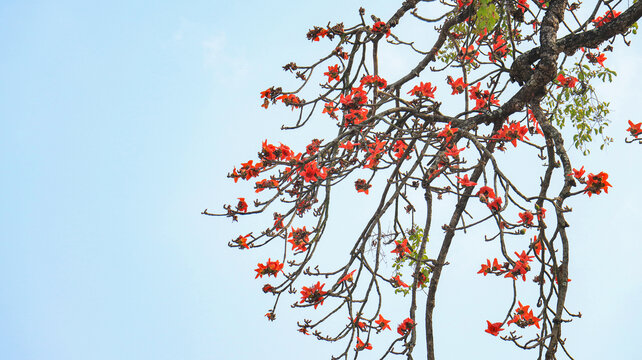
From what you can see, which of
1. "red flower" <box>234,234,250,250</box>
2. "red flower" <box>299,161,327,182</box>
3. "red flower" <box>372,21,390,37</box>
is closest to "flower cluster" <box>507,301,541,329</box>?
"red flower" <box>299,161,327,182</box>

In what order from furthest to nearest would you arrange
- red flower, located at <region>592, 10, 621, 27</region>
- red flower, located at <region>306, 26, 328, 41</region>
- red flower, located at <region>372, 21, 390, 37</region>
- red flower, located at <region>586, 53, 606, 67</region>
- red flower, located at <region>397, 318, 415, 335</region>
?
red flower, located at <region>586, 53, 606, 67</region>, red flower, located at <region>592, 10, 621, 27</region>, red flower, located at <region>372, 21, 390, 37</region>, red flower, located at <region>306, 26, 328, 41</region>, red flower, located at <region>397, 318, 415, 335</region>

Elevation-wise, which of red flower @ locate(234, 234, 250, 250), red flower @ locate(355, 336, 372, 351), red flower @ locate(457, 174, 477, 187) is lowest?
red flower @ locate(355, 336, 372, 351)

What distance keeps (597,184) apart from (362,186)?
1122 millimetres

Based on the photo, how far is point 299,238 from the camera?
2854mm

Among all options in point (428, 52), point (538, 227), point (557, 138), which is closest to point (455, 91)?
point (428, 52)

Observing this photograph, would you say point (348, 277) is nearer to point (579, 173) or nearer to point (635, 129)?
point (579, 173)

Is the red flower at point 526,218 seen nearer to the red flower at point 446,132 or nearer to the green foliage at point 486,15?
the red flower at point 446,132

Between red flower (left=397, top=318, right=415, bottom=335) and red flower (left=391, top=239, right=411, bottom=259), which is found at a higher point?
red flower (left=391, top=239, right=411, bottom=259)

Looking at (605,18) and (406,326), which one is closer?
(406,326)

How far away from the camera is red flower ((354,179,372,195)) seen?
3.05m

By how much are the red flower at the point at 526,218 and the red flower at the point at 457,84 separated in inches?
49.2

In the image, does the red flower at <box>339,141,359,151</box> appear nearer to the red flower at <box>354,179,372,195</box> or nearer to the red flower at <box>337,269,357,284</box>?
the red flower at <box>354,179,372,195</box>

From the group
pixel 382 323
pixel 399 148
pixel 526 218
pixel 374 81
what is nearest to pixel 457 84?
pixel 399 148

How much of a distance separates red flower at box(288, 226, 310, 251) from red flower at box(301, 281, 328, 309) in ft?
Result: 0.67
